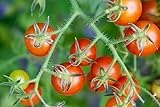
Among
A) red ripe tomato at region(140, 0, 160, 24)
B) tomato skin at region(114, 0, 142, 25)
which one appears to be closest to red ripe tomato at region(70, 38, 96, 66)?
tomato skin at region(114, 0, 142, 25)

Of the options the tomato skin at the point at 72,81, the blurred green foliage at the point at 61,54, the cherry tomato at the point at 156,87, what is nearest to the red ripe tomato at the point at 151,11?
the blurred green foliage at the point at 61,54

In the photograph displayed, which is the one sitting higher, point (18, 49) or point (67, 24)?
point (18, 49)

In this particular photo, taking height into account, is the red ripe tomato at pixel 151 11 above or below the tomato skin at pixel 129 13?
above

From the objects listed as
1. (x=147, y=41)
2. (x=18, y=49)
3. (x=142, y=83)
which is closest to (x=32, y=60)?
(x=18, y=49)

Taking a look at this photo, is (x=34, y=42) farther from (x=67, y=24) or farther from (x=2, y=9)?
(x=2, y=9)

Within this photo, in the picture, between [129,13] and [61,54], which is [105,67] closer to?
[129,13]

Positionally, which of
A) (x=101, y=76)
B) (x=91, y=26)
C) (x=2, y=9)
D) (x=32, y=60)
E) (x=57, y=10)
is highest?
(x=2, y=9)

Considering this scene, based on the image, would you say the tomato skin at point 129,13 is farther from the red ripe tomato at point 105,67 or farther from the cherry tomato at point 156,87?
the cherry tomato at point 156,87
